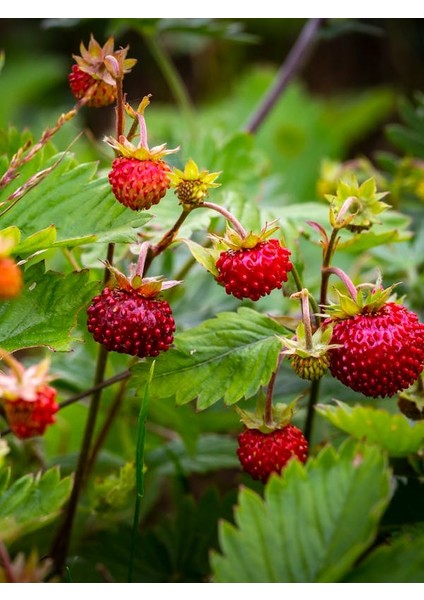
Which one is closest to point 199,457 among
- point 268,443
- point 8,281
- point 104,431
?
point 104,431

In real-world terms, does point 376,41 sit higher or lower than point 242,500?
higher

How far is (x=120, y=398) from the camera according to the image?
1.05 metres

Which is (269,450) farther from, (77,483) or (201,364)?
(77,483)

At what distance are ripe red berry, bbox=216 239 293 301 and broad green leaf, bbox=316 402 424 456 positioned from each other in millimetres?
123

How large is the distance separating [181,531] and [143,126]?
52cm

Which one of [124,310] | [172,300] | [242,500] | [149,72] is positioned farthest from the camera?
[149,72]

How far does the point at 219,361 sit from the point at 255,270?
132 mm

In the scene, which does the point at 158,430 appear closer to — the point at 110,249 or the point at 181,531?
the point at 181,531

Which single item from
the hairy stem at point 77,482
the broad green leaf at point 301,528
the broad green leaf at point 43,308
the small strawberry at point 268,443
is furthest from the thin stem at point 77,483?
the broad green leaf at point 301,528

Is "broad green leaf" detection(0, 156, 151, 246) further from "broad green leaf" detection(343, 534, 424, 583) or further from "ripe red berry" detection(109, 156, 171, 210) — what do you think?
"broad green leaf" detection(343, 534, 424, 583)

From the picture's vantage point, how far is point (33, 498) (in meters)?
0.76

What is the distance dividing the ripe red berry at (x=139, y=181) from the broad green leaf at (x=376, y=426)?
25 cm

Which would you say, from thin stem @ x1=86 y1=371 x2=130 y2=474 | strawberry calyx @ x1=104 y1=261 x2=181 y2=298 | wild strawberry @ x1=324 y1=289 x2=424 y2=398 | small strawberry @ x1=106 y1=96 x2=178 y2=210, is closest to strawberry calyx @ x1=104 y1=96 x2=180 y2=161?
small strawberry @ x1=106 y1=96 x2=178 y2=210

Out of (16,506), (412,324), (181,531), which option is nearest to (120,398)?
(181,531)
